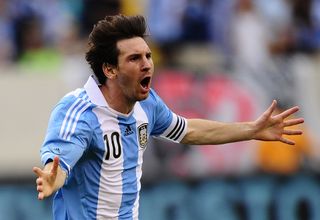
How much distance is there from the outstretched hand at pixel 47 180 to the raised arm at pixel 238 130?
1.65 m

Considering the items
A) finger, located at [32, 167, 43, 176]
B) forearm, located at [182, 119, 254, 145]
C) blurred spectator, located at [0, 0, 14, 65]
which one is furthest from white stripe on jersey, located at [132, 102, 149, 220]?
blurred spectator, located at [0, 0, 14, 65]

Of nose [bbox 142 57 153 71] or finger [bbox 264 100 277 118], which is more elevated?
nose [bbox 142 57 153 71]

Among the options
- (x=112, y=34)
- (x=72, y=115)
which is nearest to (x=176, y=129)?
(x=112, y=34)

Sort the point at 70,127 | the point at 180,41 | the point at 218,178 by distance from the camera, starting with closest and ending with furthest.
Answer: the point at 70,127 → the point at 218,178 → the point at 180,41

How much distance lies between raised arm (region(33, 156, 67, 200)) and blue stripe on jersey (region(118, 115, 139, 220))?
0.68 m

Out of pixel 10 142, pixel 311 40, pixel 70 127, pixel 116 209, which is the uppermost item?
pixel 311 40

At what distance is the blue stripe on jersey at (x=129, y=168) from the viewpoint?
24.1ft

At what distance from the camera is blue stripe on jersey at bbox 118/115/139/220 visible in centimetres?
735

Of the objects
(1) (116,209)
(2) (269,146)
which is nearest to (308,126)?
(2) (269,146)

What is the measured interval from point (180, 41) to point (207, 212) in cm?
237

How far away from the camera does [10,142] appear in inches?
496

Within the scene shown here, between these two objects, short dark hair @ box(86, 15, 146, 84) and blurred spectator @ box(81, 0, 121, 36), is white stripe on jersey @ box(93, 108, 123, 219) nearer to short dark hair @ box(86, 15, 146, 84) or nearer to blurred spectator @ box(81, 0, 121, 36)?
short dark hair @ box(86, 15, 146, 84)

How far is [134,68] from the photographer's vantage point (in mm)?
7238

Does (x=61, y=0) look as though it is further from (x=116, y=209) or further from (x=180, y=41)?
(x=116, y=209)
